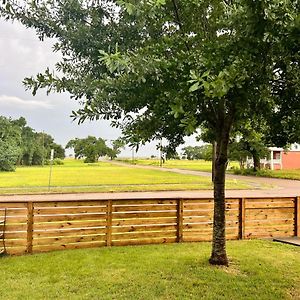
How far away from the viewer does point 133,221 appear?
6.29 m

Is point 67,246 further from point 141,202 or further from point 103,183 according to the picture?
point 103,183

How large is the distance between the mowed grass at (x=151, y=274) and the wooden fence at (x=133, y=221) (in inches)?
11.8

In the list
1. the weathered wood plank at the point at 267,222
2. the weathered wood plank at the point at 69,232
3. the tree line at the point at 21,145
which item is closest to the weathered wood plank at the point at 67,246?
the weathered wood plank at the point at 69,232

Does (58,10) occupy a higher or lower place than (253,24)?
higher

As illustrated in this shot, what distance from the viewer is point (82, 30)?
3.57m

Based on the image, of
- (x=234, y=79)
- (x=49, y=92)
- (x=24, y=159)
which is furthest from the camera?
(x=24, y=159)

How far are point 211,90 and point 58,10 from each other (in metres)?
2.26

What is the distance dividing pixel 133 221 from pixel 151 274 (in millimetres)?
1744

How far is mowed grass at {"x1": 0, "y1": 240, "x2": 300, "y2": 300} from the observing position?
397 cm

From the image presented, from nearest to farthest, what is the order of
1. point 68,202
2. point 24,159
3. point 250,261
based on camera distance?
point 250,261, point 68,202, point 24,159

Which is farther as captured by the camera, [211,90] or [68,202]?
[68,202]

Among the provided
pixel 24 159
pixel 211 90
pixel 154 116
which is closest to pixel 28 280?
pixel 154 116

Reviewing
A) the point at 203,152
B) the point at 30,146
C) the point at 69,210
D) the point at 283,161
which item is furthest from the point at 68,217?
the point at 30,146

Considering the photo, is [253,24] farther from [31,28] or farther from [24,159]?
[24,159]
